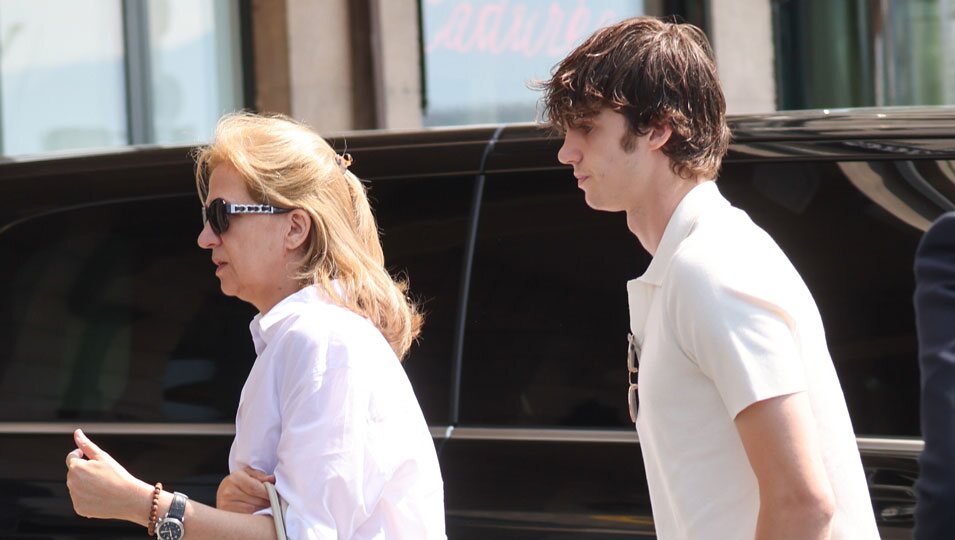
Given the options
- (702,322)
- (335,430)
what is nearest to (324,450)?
(335,430)

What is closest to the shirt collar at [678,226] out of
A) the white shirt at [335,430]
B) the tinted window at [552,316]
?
the white shirt at [335,430]

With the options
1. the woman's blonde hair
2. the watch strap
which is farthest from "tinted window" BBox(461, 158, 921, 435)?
the watch strap

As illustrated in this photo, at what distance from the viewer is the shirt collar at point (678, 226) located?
186cm

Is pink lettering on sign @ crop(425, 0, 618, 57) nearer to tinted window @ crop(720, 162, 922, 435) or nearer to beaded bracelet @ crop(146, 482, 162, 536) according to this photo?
tinted window @ crop(720, 162, 922, 435)

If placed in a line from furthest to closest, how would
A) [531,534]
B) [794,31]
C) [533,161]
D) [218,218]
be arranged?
[794,31]
[533,161]
[531,534]
[218,218]

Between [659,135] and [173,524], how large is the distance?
0.88m

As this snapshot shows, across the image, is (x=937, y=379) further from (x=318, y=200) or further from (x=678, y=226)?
(x=318, y=200)

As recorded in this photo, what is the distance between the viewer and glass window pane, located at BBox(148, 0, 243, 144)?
7754 mm

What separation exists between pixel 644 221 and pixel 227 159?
0.69 m

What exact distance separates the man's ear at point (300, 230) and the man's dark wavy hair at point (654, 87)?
0.47 metres

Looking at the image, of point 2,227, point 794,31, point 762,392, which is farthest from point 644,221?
point 794,31

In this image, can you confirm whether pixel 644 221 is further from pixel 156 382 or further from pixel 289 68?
pixel 289 68

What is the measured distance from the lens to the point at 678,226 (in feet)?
6.17

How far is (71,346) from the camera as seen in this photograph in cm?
325
